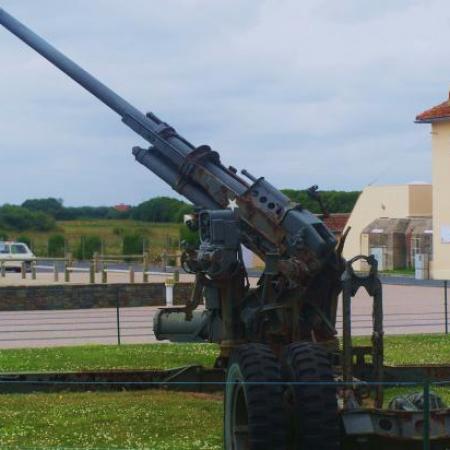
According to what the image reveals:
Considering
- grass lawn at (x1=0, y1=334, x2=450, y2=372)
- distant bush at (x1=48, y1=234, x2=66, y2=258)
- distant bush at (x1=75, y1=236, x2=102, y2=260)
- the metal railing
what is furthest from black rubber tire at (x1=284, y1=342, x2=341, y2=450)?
distant bush at (x1=75, y1=236, x2=102, y2=260)

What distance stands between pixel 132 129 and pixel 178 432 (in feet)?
15.6

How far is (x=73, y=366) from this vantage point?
1788cm

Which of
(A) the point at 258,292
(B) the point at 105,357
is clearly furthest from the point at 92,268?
(A) the point at 258,292

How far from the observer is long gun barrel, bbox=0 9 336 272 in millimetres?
12734

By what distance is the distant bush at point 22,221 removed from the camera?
77188 mm

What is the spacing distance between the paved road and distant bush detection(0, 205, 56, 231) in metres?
→ 44.5

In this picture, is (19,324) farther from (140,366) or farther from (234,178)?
(234,178)

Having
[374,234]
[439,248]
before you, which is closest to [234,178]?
[439,248]

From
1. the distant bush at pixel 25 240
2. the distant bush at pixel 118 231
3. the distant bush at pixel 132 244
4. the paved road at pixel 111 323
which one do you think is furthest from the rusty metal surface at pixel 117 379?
the distant bush at pixel 118 231

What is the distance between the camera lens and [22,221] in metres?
77.5

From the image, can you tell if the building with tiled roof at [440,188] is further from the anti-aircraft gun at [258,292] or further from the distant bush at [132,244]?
the anti-aircraft gun at [258,292]

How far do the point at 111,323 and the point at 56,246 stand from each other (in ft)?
134

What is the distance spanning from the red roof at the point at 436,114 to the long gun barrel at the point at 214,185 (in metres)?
33.6

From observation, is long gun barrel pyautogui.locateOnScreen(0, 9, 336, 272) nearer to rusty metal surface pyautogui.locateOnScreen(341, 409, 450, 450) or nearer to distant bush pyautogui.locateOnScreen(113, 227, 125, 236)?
rusty metal surface pyautogui.locateOnScreen(341, 409, 450, 450)
